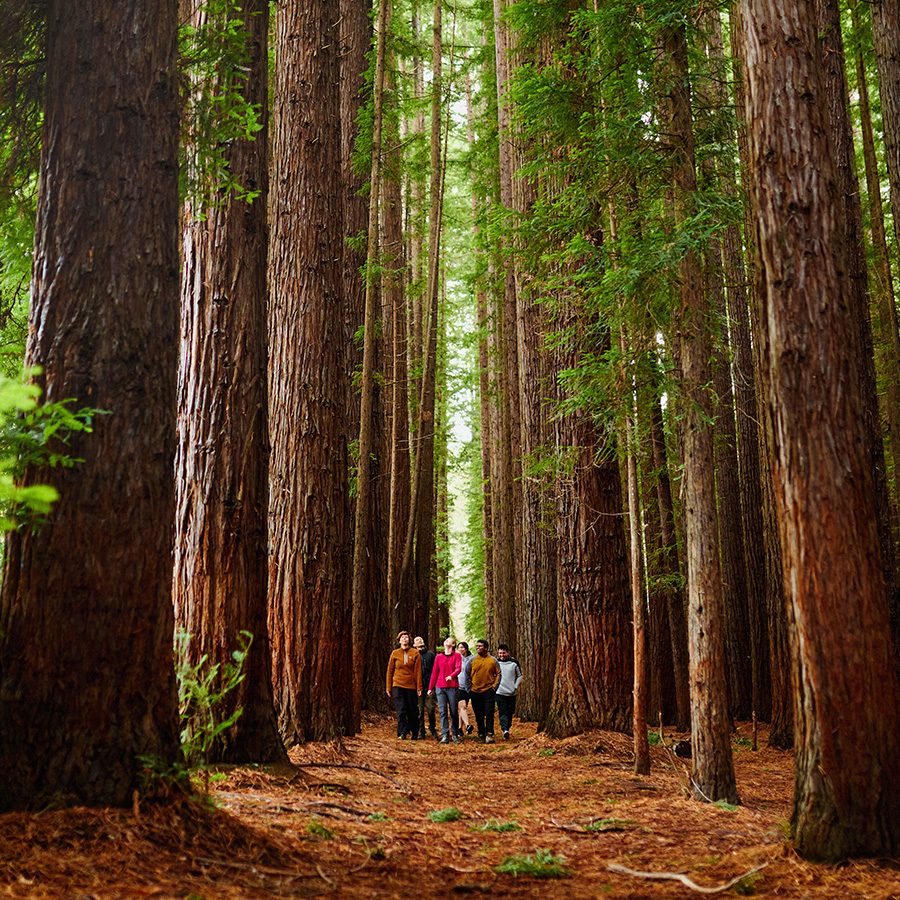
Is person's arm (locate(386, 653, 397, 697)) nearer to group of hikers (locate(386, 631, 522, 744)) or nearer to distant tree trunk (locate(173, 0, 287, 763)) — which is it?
group of hikers (locate(386, 631, 522, 744))

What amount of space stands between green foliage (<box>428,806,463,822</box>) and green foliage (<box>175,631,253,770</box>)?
1675mm

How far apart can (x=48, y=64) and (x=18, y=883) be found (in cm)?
409

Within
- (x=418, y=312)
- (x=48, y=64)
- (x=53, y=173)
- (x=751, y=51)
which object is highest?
(x=418, y=312)

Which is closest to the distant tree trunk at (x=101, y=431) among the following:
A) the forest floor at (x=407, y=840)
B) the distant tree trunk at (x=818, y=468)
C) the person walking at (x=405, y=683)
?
the forest floor at (x=407, y=840)

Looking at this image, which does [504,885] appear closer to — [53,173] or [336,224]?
[53,173]

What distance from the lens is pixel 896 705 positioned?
16.8ft

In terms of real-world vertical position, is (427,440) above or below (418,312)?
below

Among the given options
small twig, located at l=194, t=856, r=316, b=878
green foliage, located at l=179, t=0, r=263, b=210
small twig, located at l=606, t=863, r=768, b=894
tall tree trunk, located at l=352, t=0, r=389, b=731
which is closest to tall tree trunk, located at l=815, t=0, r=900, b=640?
tall tree trunk, located at l=352, t=0, r=389, b=731

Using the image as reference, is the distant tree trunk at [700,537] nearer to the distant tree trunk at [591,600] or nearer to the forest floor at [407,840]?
the forest floor at [407,840]

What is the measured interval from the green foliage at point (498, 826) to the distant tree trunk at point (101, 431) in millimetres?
2674

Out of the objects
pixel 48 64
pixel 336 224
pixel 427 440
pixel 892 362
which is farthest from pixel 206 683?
pixel 892 362

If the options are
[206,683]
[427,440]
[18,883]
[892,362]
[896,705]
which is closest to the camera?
[18,883]

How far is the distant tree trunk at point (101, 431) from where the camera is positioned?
4.27 m

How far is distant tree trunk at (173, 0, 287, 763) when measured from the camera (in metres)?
6.93
